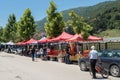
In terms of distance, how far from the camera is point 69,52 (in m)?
31.9

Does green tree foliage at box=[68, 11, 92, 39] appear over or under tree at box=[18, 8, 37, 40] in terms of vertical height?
under

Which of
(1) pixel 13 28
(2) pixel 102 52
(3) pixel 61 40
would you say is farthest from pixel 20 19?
(2) pixel 102 52

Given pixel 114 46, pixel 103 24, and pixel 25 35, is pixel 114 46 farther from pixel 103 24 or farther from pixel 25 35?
A: pixel 103 24

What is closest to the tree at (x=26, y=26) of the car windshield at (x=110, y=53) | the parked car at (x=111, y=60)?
the car windshield at (x=110, y=53)

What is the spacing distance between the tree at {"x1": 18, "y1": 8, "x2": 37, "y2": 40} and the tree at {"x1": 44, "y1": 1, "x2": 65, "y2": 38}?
22.1 metres

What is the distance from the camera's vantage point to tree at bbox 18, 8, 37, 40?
7231 centimetres

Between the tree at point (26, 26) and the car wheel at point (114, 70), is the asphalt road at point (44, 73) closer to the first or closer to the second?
the car wheel at point (114, 70)

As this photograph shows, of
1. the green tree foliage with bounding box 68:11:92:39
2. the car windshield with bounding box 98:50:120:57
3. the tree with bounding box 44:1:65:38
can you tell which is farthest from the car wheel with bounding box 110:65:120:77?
the tree with bounding box 44:1:65:38

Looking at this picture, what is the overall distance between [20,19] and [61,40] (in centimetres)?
3953

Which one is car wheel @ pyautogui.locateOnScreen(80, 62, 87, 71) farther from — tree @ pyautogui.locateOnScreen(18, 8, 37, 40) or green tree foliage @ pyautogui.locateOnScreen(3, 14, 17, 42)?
green tree foliage @ pyautogui.locateOnScreen(3, 14, 17, 42)

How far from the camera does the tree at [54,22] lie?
164 feet

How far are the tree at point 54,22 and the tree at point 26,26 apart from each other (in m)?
22.1

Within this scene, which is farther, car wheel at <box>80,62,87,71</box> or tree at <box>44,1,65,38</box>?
tree at <box>44,1,65,38</box>

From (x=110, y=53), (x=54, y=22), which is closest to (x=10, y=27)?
(x=54, y=22)
